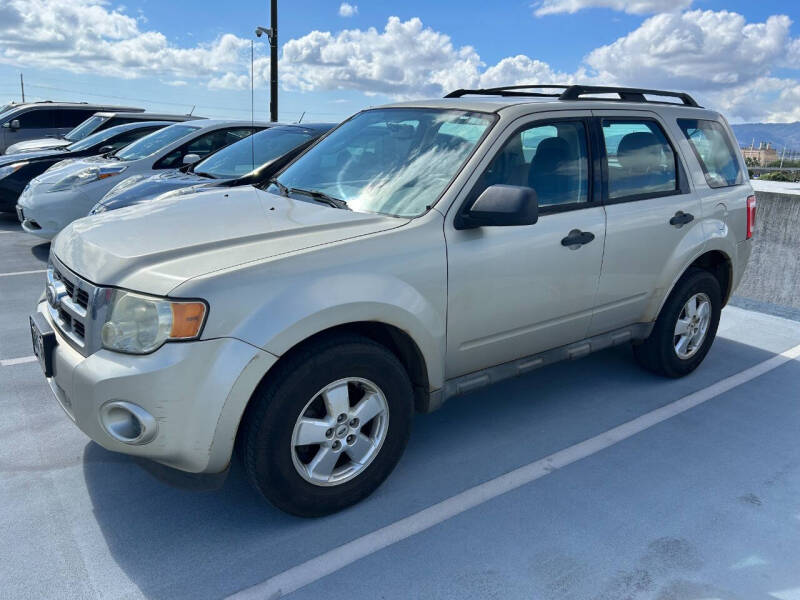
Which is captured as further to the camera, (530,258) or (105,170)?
(105,170)

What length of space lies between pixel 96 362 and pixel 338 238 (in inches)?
40.8

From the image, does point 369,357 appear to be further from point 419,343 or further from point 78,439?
point 78,439

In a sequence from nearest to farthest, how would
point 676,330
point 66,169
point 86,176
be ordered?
1. point 676,330
2. point 86,176
3. point 66,169

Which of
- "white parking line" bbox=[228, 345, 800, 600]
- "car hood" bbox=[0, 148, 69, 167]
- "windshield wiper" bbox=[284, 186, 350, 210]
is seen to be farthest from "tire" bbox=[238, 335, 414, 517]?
"car hood" bbox=[0, 148, 69, 167]

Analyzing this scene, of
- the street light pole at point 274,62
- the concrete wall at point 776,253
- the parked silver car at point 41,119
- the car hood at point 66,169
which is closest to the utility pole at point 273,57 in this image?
the street light pole at point 274,62

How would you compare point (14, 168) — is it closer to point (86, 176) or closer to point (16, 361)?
point (86, 176)

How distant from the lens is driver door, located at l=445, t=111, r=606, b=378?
10.3ft

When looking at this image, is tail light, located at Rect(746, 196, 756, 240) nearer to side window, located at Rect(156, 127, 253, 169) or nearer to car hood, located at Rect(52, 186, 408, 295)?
car hood, located at Rect(52, 186, 408, 295)

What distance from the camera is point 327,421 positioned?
2762 millimetres

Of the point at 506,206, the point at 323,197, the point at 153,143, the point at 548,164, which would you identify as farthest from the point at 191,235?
the point at 153,143

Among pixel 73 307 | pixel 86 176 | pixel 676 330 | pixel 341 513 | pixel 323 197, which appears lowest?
pixel 341 513

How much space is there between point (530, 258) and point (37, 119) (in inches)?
607

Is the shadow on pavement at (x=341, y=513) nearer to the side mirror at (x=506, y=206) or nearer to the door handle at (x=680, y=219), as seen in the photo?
the door handle at (x=680, y=219)

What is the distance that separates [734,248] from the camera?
15.1 ft
